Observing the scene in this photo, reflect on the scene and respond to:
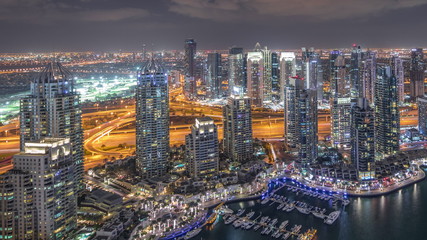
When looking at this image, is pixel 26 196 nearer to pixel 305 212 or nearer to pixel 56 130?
pixel 56 130

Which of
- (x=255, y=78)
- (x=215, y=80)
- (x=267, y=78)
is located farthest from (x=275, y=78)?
(x=215, y=80)

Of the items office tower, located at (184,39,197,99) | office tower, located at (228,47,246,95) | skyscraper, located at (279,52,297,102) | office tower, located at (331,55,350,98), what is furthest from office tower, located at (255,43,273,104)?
office tower, located at (184,39,197,99)

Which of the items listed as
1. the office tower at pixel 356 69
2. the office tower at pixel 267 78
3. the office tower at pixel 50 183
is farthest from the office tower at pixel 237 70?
the office tower at pixel 50 183

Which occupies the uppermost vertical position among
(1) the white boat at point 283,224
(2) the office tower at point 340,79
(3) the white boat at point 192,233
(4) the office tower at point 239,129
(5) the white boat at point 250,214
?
(2) the office tower at point 340,79

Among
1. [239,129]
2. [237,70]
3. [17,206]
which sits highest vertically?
[237,70]

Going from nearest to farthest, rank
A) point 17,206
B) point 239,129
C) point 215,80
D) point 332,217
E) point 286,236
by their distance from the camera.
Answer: point 17,206 < point 286,236 < point 332,217 < point 239,129 < point 215,80

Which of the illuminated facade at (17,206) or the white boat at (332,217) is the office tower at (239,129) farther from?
the illuminated facade at (17,206)

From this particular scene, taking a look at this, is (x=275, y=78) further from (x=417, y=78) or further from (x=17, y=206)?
(x=17, y=206)
